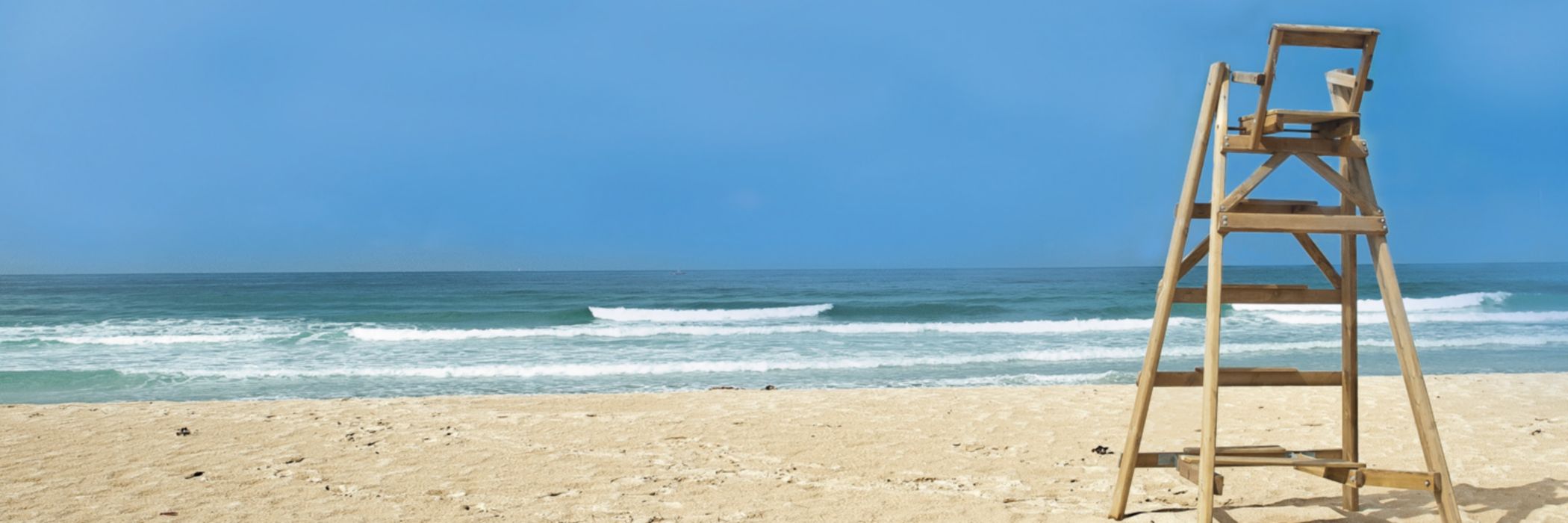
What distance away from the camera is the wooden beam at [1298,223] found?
11.6 ft

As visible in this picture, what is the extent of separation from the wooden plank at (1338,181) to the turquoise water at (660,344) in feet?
26.6

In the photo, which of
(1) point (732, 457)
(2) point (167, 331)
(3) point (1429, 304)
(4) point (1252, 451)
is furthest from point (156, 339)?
(3) point (1429, 304)

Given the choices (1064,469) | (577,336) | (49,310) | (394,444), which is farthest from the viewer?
(49,310)

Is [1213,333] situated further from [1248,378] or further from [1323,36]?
[1323,36]

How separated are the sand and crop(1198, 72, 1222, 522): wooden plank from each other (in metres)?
0.80

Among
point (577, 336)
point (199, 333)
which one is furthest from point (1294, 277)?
point (199, 333)

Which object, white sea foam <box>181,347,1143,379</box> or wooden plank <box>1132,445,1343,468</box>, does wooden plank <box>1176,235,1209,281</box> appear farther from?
white sea foam <box>181,347,1143,379</box>

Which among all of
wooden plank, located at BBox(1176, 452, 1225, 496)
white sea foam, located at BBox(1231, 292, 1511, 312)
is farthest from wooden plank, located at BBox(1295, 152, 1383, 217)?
white sea foam, located at BBox(1231, 292, 1511, 312)

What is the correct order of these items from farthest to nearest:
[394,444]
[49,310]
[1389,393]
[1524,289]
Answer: [1524,289] < [49,310] < [1389,393] < [394,444]

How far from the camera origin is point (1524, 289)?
41.8 meters

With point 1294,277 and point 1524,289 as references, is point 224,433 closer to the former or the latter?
point 1524,289

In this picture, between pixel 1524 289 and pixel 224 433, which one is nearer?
pixel 224 433

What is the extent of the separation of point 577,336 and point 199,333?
909 cm

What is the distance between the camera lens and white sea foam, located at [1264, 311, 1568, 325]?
22.4 m
